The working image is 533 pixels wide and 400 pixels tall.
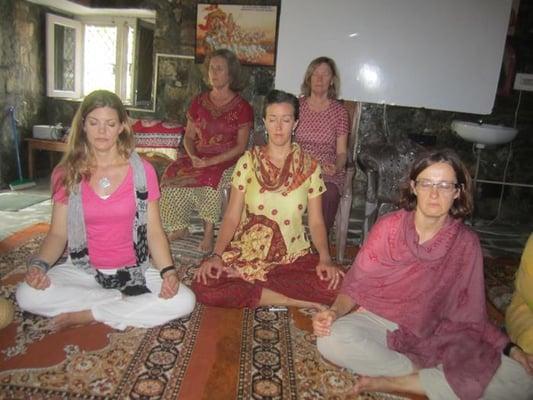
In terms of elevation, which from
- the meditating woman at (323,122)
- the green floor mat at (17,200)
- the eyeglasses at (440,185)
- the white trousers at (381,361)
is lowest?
the green floor mat at (17,200)

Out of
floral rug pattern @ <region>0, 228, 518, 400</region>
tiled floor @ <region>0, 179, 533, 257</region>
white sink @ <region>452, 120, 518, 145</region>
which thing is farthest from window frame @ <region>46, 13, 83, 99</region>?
white sink @ <region>452, 120, 518, 145</region>

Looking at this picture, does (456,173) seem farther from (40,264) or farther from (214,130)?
(214,130)

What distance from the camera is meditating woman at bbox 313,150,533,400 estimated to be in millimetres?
1432

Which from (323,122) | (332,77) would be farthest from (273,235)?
(332,77)

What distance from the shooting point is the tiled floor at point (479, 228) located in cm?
340

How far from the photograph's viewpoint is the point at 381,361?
1547 mm

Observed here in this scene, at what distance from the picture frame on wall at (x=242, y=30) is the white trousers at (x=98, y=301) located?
320 centimetres

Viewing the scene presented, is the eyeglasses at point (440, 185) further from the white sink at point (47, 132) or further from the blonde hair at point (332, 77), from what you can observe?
the white sink at point (47, 132)

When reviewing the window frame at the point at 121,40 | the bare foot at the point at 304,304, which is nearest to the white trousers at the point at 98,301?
the bare foot at the point at 304,304

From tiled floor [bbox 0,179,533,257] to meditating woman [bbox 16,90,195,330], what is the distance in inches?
62.8

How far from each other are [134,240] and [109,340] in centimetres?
44

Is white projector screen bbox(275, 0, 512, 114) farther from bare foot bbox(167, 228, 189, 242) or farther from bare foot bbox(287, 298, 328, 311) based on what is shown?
bare foot bbox(287, 298, 328, 311)

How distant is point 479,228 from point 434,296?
3.16m

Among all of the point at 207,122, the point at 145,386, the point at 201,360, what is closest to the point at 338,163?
the point at 207,122
